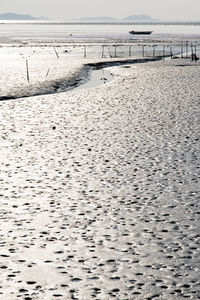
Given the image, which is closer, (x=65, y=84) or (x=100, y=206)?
(x=100, y=206)

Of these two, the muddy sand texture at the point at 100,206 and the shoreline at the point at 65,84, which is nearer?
the muddy sand texture at the point at 100,206

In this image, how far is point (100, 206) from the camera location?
9023mm

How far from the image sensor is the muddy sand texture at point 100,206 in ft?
20.5

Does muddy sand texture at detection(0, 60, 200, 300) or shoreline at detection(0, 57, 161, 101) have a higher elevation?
muddy sand texture at detection(0, 60, 200, 300)

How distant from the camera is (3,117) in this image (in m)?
18.6

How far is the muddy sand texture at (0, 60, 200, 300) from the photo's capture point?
6234 millimetres

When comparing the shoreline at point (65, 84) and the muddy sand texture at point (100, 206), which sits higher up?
the muddy sand texture at point (100, 206)

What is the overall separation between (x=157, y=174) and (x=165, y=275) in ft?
15.6

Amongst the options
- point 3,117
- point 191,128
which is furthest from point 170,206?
point 3,117

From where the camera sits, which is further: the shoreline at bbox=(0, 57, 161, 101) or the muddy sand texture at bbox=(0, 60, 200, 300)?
the shoreline at bbox=(0, 57, 161, 101)

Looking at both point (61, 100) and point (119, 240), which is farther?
point (61, 100)

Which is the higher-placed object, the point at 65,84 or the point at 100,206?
the point at 100,206

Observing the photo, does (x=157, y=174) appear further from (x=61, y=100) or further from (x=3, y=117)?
(x=61, y=100)

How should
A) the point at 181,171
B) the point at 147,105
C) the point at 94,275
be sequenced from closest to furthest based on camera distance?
the point at 94,275, the point at 181,171, the point at 147,105
